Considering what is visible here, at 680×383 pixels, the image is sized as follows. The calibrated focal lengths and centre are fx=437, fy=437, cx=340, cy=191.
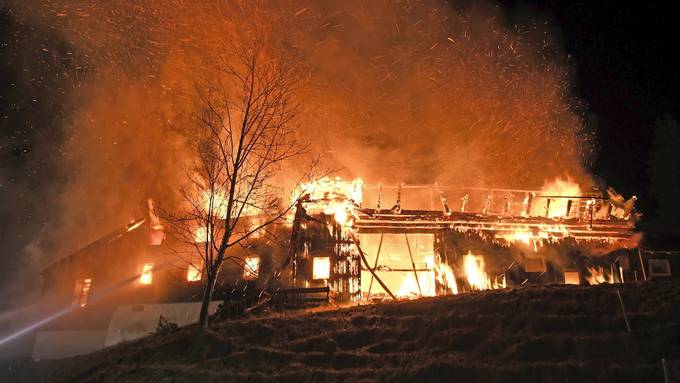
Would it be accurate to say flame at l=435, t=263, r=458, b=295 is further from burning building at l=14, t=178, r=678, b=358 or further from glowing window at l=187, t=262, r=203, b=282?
glowing window at l=187, t=262, r=203, b=282

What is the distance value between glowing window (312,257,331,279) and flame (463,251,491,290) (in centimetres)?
652

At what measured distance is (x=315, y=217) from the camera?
21.9 metres

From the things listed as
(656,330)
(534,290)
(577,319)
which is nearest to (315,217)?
(534,290)

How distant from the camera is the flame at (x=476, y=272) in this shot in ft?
67.1

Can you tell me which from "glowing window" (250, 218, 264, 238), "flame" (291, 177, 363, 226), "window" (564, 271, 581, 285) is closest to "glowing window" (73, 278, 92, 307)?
"glowing window" (250, 218, 264, 238)

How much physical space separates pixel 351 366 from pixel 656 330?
23.2 feet

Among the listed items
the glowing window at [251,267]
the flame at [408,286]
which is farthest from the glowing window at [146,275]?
the flame at [408,286]

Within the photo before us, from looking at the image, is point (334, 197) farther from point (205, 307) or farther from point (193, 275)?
point (193, 275)

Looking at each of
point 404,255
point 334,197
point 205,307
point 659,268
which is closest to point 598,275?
point 659,268

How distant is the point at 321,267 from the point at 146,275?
43.1 feet

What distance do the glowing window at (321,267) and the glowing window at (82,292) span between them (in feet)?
56.3

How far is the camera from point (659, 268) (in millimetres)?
21250

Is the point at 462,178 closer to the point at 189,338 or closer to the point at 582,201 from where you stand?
the point at 582,201

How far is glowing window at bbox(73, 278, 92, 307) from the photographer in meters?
28.7
